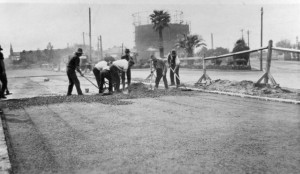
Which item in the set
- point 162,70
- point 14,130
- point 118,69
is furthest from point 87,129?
point 162,70

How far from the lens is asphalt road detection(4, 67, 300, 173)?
10.3 ft

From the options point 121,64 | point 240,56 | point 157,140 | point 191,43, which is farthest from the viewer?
point 191,43

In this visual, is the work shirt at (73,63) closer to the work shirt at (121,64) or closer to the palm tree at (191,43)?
the work shirt at (121,64)

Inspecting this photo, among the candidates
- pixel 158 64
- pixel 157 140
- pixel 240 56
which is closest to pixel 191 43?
pixel 240 56

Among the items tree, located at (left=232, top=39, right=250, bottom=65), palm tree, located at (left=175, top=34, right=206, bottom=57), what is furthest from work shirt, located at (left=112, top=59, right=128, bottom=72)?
palm tree, located at (left=175, top=34, right=206, bottom=57)

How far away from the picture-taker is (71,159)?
3398 mm

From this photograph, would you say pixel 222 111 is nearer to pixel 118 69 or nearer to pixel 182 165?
pixel 182 165

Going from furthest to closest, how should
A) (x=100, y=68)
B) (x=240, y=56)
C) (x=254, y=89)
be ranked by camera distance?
(x=240, y=56) < (x=100, y=68) < (x=254, y=89)

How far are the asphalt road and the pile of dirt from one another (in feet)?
6.44

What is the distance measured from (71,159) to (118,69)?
7.26 metres

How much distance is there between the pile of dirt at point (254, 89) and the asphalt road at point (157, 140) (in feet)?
6.44

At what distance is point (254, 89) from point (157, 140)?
267 inches

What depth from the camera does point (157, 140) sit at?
163 inches

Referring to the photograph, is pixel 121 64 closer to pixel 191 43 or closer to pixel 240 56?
pixel 240 56
